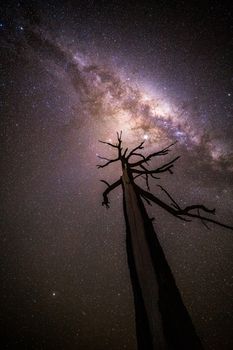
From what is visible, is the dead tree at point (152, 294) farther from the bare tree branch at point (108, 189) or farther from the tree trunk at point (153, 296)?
the bare tree branch at point (108, 189)

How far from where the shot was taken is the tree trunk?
7.84 feet

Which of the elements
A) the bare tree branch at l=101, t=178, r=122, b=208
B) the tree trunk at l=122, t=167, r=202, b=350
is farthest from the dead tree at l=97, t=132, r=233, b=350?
the bare tree branch at l=101, t=178, r=122, b=208

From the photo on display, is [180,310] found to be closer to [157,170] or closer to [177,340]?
[177,340]

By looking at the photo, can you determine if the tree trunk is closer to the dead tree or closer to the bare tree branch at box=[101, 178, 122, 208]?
the dead tree

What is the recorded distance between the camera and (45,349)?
16925 centimetres

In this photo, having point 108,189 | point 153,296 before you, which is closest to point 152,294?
point 153,296

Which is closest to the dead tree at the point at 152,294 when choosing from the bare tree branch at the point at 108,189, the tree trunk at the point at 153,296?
the tree trunk at the point at 153,296

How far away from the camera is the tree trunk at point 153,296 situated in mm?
2389

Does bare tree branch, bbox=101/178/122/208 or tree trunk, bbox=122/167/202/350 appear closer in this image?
tree trunk, bbox=122/167/202/350

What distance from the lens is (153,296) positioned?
269 cm

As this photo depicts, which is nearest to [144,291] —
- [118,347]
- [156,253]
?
[156,253]

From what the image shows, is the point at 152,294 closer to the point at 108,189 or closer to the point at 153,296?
the point at 153,296

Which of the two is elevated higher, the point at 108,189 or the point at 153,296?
the point at 108,189

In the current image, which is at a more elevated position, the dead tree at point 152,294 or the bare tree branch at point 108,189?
the bare tree branch at point 108,189
